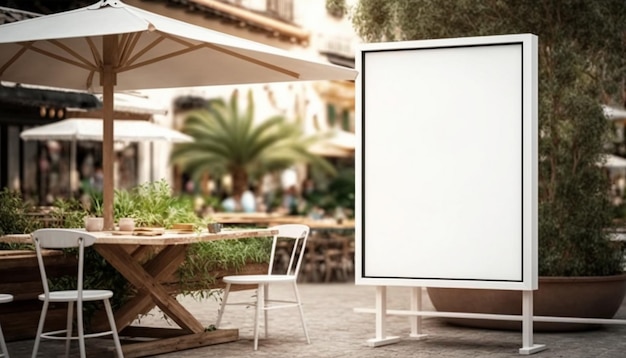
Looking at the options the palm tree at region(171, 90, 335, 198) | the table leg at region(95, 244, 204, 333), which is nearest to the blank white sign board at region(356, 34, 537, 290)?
the table leg at region(95, 244, 204, 333)

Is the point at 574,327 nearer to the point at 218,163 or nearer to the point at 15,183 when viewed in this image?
the point at 15,183

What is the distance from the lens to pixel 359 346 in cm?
1087

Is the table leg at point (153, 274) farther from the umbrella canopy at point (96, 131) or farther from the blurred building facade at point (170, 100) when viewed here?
the umbrella canopy at point (96, 131)

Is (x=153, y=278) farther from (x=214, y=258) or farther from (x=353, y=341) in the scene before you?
(x=353, y=341)

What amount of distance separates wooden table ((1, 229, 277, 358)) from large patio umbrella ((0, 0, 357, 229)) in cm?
60

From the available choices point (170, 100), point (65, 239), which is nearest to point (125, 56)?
point (65, 239)

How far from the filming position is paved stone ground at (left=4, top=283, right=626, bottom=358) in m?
10.4

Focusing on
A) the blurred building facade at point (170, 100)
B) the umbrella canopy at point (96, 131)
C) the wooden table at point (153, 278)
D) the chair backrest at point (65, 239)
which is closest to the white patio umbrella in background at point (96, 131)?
the umbrella canopy at point (96, 131)

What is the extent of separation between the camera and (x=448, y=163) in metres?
10.7

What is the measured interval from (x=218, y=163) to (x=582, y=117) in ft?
54.6

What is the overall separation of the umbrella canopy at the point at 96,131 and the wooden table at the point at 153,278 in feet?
26.3

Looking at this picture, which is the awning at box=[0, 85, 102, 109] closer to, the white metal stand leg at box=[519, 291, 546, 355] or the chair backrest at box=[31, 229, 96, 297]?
the chair backrest at box=[31, 229, 96, 297]

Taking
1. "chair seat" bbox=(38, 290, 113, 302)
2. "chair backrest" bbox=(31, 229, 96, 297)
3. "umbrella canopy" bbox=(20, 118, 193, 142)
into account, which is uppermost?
"umbrella canopy" bbox=(20, 118, 193, 142)

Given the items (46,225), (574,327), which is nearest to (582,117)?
(574,327)
